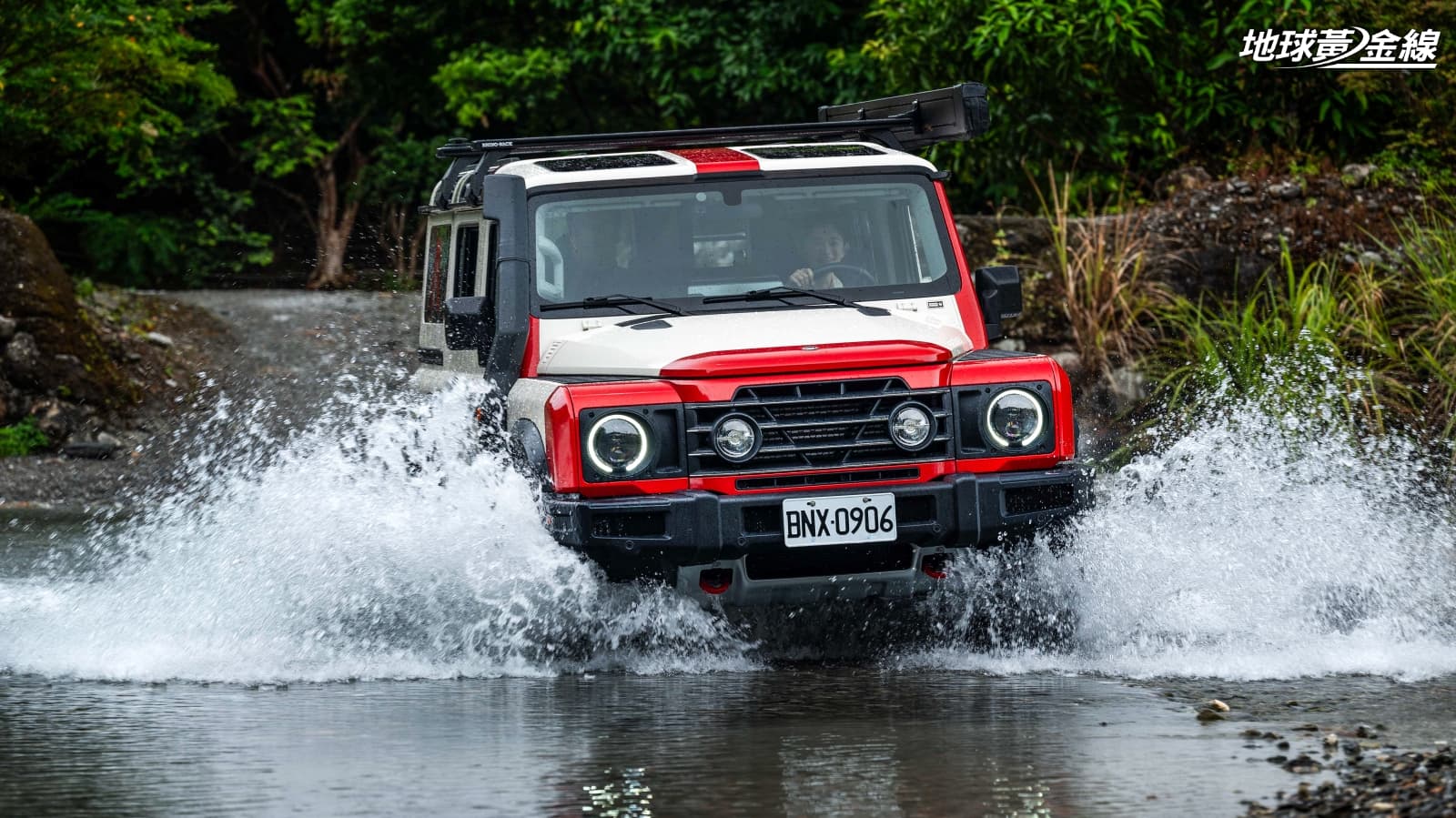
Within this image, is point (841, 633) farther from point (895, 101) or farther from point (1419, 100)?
point (1419, 100)

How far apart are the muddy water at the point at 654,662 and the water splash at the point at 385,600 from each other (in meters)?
0.02

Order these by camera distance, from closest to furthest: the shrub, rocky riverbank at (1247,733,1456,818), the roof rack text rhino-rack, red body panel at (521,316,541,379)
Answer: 1. rocky riverbank at (1247,733,1456,818)
2. red body panel at (521,316,541,379)
3. the roof rack text rhino-rack
4. the shrub

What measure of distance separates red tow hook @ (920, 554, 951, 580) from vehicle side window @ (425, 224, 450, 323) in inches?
126

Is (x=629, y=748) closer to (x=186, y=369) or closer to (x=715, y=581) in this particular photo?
(x=715, y=581)

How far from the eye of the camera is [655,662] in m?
7.70

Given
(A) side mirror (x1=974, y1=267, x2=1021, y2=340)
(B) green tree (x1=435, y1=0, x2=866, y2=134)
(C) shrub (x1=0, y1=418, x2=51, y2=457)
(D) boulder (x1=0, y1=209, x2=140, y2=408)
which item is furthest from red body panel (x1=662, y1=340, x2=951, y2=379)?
(B) green tree (x1=435, y1=0, x2=866, y2=134)

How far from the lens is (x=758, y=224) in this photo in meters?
8.46

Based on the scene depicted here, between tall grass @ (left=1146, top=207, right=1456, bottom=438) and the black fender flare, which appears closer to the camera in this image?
the black fender flare

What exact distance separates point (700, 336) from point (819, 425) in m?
0.64

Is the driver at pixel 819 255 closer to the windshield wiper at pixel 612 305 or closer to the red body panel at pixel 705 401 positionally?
the windshield wiper at pixel 612 305

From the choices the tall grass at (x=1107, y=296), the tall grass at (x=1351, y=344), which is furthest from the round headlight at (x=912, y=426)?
the tall grass at (x=1107, y=296)

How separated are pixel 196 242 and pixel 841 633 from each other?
19898 millimetres

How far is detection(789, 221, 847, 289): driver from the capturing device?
8.45 metres

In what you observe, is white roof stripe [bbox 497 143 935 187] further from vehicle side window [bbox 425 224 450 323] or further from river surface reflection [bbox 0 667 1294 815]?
river surface reflection [bbox 0 667 1294 815]
